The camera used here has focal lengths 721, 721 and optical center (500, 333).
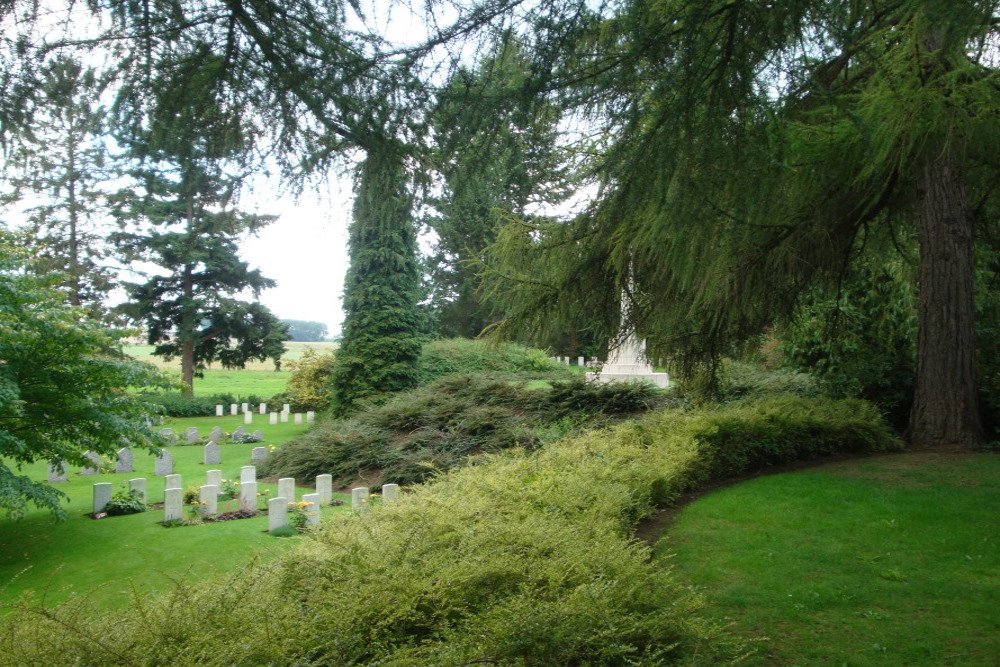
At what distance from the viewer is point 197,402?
20.8 m

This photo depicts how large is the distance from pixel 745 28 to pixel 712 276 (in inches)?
117

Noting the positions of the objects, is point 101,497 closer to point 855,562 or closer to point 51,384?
point 51,384

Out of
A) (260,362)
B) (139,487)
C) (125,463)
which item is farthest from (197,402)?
(139,487)

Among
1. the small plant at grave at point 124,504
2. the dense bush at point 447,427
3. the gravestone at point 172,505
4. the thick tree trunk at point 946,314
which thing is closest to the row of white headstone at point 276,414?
the dense bush at point 447,427

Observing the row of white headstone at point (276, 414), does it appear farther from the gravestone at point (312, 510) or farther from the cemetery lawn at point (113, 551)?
the gravestone at point (312, 510)

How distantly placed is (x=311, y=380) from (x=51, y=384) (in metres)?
12.9

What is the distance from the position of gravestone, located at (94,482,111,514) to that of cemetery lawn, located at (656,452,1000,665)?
5767 mm

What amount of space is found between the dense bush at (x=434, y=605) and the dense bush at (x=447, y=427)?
14.9ft

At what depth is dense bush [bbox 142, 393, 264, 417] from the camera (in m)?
20.1

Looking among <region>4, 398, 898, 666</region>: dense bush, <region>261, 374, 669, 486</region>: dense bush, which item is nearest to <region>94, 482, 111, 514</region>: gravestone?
<region>261, 374, 669, 486</region>: dense bush

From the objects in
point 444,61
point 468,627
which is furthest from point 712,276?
point 468,627

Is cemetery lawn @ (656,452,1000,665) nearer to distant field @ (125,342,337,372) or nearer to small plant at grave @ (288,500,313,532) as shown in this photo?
small plant at grave @ (288,500,313,532)

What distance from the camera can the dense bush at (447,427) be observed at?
986 cm

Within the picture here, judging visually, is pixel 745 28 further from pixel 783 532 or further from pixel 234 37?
pixel 783 532
